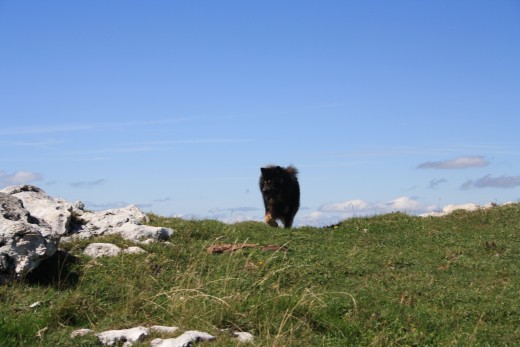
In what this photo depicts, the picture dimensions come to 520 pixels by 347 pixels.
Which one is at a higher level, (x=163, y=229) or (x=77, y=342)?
(x=163, y=229)

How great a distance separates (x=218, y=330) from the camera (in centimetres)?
848

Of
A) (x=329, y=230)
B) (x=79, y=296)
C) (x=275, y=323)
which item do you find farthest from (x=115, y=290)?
(x=329, y=230)

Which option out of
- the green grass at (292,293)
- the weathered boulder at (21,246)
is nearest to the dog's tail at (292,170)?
the green grass at (292,293)

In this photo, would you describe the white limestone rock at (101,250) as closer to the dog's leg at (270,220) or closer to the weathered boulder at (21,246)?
the weathered boulder at (21,246)

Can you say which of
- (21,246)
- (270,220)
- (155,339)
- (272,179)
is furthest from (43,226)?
(272,179)

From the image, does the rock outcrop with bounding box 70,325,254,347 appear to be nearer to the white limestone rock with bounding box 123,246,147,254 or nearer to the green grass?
the green grass

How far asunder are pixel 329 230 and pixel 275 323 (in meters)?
9.95

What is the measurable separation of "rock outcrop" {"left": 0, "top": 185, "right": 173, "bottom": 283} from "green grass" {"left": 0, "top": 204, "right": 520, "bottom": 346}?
1.50ft

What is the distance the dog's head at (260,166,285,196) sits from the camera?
22.2m

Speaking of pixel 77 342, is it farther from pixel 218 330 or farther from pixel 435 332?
pixel 435 332

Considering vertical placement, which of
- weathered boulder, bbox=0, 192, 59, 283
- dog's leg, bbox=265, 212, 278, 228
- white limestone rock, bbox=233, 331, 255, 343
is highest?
weathered boulder, bbox=0, 192, 59, 283

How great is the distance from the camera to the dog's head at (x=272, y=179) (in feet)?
73.0

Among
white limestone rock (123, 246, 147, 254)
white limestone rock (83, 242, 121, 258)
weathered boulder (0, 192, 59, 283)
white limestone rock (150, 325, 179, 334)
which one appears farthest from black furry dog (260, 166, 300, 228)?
white limestone rock (150, 325, 179, 334)

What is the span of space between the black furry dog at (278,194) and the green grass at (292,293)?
17.7 feet
